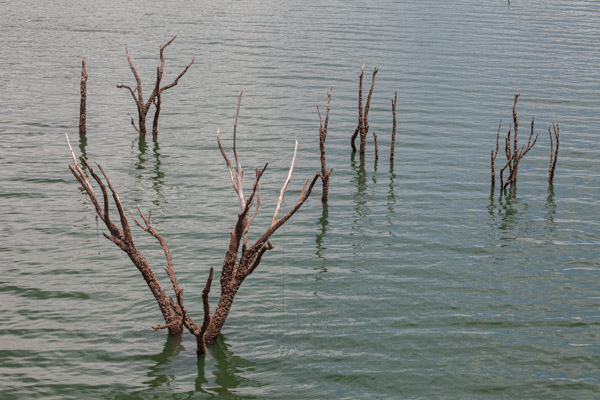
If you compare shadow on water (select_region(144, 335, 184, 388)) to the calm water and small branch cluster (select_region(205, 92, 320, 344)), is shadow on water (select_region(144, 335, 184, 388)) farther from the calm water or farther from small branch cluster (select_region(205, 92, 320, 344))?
small branch cluster (select_region(205, 92, 320, 344))

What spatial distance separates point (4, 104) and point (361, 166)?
12023mm

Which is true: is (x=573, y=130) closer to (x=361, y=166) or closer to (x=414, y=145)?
(x=414, y=145)

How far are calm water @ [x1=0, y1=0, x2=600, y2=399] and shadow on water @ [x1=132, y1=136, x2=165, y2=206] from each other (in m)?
0.08

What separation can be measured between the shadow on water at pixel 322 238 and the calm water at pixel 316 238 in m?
0.07

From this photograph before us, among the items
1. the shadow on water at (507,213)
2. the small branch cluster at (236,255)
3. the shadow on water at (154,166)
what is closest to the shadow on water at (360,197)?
the shadow on water at (507,213)

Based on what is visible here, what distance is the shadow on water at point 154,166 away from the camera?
16.8 meters

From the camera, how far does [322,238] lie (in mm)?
14742

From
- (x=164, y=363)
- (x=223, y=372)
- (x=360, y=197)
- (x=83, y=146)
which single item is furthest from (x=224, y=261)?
(x=83, y=146)

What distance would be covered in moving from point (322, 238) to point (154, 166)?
5.97 meters

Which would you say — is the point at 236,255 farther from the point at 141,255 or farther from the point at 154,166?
the point at 154,166

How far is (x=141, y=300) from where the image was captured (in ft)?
38.7

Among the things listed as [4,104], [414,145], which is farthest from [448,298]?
[4,104]

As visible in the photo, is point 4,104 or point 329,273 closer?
point 329,273

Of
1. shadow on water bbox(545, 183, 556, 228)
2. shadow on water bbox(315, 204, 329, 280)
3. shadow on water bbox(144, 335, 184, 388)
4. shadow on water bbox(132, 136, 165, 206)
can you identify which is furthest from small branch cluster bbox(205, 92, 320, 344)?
shadow on water bbox(545, 183, 556, 228)
